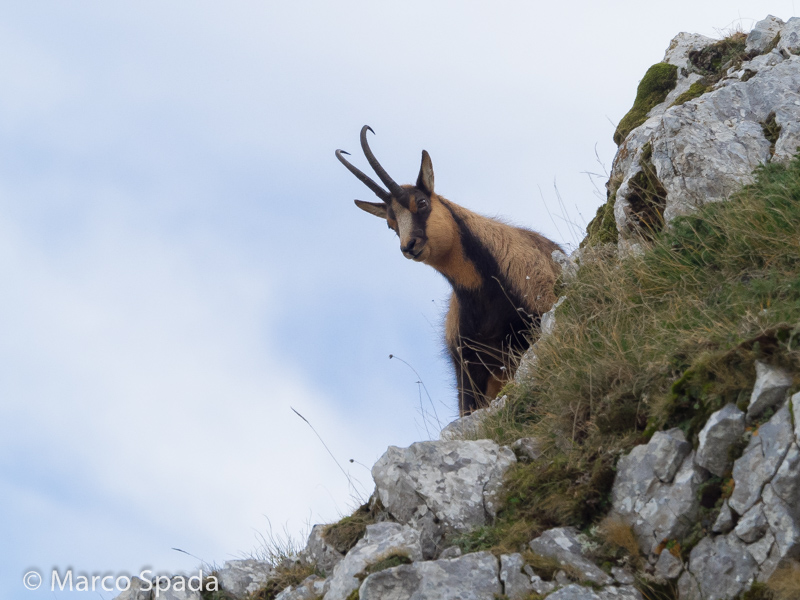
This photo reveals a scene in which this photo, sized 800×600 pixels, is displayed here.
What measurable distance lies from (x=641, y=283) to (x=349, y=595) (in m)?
3.22

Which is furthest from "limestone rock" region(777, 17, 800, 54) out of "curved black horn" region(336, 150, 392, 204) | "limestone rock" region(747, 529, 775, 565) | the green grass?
"limestone rock" region(747, 529, 775, 565)

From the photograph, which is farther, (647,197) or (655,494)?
(647,197)

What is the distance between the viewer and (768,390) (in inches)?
153

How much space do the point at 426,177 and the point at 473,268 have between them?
3.99 ft

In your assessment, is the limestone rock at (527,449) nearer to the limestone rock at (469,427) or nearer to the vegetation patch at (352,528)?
the limestone rock at (469,427)

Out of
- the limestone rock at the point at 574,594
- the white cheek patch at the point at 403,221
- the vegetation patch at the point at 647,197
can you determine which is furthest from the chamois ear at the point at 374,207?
the limestone rock at the point at 574,594

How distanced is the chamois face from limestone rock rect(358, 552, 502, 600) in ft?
17.3

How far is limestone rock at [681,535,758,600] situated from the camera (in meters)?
3.63

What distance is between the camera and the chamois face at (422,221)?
931 centimetres

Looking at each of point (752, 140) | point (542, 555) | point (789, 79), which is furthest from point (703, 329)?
point (789, 79)

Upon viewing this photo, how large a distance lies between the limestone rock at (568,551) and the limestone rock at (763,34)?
6472mm

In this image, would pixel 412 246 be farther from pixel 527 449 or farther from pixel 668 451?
pixel 668 451

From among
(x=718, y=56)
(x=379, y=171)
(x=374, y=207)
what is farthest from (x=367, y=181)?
(x=718, y=56)

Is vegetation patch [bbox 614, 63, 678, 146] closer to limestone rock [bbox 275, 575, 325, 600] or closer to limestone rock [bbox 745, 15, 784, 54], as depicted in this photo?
limestone rock [bbox 745, 15, 784, 54]
